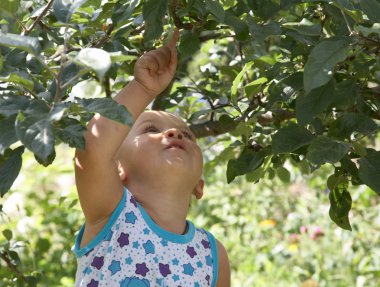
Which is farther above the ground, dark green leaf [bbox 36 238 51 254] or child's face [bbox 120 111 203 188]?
child's face [bbox 120 111 203 188]

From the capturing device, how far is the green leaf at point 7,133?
44.0 inches

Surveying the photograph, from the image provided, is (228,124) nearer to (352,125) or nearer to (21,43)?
(352,125)

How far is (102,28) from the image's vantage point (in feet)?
5.50

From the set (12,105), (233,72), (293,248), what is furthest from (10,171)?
(293,248)

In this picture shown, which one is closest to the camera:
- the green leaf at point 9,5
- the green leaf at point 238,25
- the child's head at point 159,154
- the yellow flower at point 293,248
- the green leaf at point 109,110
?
the green leaf at point 109,110

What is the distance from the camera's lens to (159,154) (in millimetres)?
A: 1827

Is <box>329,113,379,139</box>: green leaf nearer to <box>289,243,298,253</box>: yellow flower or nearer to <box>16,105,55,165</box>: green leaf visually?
<box>16,105,55,165</box>: green leaf

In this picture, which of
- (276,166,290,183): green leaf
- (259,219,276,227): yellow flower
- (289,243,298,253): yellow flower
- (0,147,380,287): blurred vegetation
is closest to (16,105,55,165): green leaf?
(276,166,290,183): green leaf

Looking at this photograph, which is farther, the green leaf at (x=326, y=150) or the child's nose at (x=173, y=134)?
the child's nose at (x=173, y=134)

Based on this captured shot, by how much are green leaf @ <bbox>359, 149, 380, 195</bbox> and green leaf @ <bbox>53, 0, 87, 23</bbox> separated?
622mm

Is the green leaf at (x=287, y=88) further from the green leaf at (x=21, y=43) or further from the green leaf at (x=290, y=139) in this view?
the green leaf at (x=21, y=43)

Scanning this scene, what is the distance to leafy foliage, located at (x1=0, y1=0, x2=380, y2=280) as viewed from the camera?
1.12 metres

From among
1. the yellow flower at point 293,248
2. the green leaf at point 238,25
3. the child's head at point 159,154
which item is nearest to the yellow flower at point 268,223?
the yellow flower at point 293,248

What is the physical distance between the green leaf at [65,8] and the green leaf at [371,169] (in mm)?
622
